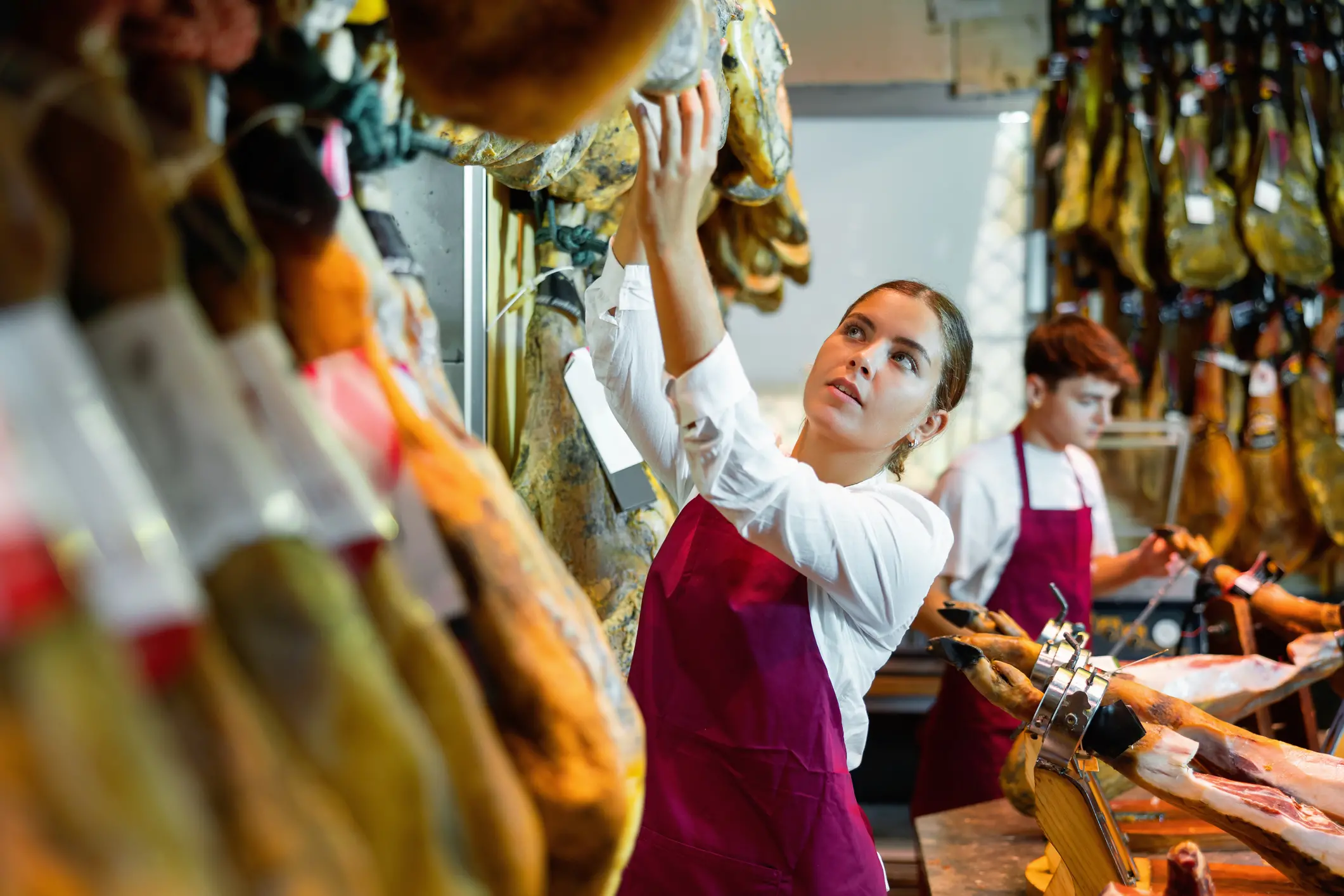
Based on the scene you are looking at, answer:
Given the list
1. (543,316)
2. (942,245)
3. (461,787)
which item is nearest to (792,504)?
(543,316)

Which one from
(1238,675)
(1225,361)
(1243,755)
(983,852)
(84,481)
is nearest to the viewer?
(84,481)

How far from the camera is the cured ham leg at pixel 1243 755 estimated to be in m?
1.24

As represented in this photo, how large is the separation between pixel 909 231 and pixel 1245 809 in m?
3.29

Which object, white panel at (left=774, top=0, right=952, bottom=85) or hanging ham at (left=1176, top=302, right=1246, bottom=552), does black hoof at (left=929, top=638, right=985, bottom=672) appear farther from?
white panel at (left=774, top=0, right=952, bottom=85)

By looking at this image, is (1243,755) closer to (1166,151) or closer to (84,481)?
(84,481)

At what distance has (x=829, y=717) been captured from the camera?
1.32 metres

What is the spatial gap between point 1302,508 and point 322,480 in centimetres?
433

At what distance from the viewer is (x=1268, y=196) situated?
3889 millimetres

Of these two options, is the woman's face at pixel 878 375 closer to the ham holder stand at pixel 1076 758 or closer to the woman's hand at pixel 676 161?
the ham holder stand at pixel 1076 758

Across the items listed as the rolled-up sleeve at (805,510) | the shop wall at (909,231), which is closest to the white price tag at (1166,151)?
the shop wall at (909,231)

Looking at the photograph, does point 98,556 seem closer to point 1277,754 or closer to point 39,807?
point 39,807

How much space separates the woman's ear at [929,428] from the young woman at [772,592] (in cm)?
3

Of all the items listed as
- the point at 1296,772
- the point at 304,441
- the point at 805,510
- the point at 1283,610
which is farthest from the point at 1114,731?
the point at 1283,610

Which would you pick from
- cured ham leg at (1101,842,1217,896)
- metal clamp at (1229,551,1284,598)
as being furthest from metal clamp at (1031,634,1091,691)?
metal clamp at (1229,551,1284,598)
